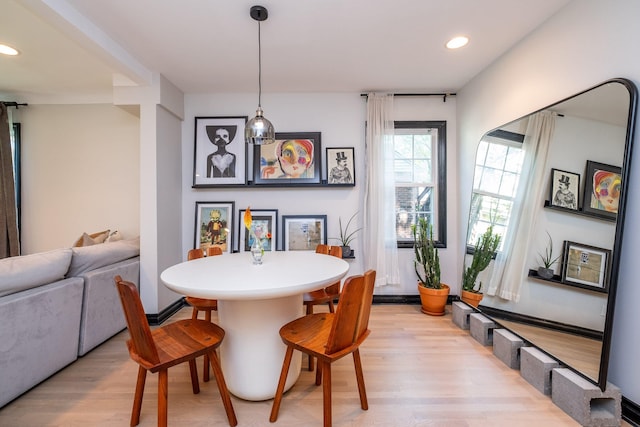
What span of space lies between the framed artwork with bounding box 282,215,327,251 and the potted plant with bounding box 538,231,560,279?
2014 mm

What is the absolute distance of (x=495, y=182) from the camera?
8.25ft

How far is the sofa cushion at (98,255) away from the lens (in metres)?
2.19

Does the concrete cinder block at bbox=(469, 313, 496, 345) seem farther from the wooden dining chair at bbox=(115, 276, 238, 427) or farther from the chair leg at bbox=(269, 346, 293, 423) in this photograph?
the wooden dining chair at bbox=(115, 276, 238, 427)

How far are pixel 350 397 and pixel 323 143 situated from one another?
2566 millimetres

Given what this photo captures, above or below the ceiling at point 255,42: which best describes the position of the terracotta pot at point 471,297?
below

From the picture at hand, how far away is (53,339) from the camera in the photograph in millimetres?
1867

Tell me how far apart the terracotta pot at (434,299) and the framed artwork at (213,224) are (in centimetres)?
227

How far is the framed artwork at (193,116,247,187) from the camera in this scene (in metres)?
3.29

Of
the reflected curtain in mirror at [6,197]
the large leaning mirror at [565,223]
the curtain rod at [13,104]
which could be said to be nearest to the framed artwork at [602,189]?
the large leaning mirror at [565,223]

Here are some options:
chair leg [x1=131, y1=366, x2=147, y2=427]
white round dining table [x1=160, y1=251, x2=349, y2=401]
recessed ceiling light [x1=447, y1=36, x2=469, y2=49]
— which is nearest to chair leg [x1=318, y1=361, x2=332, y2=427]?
white round dining table [x1=160, y1=251, x2=349, y2=401]

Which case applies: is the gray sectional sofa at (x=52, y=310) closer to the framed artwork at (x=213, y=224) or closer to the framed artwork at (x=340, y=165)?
the framed artwork at (x=213, y=224)

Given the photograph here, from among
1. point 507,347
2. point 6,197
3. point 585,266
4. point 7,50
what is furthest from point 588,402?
point 6,197

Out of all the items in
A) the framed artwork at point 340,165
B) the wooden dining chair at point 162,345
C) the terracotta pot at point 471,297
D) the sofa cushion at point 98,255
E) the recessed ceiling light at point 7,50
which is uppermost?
the recessed ceiling light at point 7,50

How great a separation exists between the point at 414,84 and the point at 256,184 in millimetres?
2128
